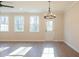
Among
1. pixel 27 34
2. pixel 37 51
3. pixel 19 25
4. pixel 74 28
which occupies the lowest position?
pixel 37 51

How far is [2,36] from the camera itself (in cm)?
1134

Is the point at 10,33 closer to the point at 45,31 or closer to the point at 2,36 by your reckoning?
the point at 2,36

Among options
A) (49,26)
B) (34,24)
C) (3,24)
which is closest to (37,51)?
(34,24)

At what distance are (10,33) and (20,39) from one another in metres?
0.90

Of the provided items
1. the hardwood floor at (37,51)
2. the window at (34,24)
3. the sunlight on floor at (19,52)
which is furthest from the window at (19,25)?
the sunlight on floor at (19,52)

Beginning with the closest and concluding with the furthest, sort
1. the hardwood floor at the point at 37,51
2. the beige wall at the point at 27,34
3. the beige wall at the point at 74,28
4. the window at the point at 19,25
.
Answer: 1. the hardwood floor at the point at 37,51
2. the beige wall at the point at 74,28
3. the beige wall at the point at 27,34
4. the window at the point at 19,25

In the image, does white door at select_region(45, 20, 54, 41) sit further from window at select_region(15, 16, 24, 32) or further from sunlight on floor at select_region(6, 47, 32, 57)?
sunlight on floor at select_region(6, 47, 32, 57)

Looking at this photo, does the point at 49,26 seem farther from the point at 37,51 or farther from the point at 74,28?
the point at 37,51

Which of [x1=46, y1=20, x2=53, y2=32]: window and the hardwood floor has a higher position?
[x1=46, y1=20, x2=53, y2=32]: window

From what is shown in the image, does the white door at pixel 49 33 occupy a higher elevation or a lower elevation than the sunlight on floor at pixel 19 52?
higher

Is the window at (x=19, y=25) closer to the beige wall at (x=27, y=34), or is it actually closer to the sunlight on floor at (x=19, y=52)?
the beige wall at (x=27, y=34)

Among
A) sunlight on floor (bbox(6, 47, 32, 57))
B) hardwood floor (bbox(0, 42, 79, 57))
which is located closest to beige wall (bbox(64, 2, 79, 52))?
hardwood floor (bbox(0, 42, 79, 57))

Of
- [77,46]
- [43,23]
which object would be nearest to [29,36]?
[43,23]

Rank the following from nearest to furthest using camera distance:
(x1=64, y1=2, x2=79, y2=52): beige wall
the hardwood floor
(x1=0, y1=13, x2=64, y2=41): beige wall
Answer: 1. the hardwood floor
2. (x1=64, y1=2, x2=79, y2=52): beige wall
3. (x1=0, y1=13, x2=64, y2=41): beige wall
